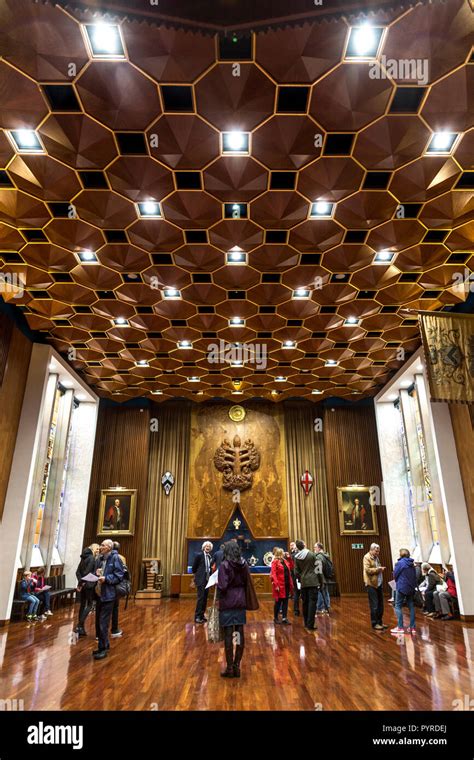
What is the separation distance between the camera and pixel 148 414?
17859 mm

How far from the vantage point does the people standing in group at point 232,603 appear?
5.59 meters

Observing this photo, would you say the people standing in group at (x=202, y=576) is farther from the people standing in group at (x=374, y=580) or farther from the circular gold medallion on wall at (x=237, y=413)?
the circular gold medallion on wall at (x=237, y=413)

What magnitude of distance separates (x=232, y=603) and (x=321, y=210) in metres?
6.16

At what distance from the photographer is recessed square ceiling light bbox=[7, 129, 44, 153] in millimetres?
6227

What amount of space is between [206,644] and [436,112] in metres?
8.65

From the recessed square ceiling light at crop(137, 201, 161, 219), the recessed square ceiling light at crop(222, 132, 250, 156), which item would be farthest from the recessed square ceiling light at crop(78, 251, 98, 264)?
the recessed square ceiling light at crop(222, 132, 250, 156)

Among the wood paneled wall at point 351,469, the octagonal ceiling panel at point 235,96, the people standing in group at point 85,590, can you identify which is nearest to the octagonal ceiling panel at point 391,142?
the octagonal ceiling panel at point 235,96

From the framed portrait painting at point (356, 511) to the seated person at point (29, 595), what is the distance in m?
10.0

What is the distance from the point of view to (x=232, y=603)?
5582 mm

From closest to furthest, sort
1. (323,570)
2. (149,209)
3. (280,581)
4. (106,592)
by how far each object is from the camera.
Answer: (106,592), (149,209), (280,581), (323,570)

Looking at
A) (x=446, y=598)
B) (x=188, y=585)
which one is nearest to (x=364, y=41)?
(x=446, y=598)

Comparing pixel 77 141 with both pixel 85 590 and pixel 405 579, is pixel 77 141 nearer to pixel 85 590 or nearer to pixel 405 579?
pixel 85 590
